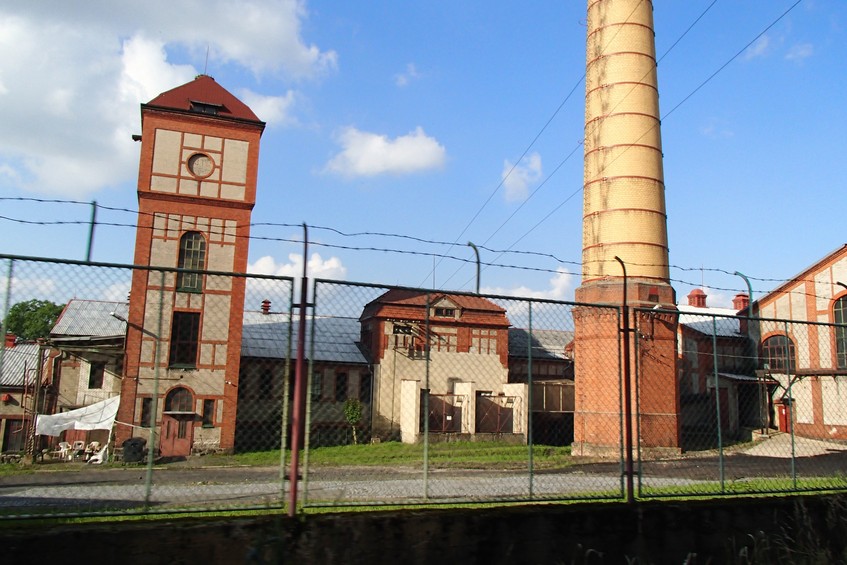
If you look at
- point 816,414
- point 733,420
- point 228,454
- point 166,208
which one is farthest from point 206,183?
point 816,414

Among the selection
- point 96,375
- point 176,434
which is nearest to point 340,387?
point 176,434

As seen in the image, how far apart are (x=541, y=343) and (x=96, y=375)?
76.6 feet

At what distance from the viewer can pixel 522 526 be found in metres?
4.77

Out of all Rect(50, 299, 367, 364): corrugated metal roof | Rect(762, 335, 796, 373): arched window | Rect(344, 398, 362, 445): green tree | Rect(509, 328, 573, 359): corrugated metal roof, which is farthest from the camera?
Rect(509, 328, 573, 359): corrugated metal roof

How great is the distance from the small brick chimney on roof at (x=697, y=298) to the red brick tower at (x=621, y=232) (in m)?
21.6

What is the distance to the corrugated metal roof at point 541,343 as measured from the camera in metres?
34.2

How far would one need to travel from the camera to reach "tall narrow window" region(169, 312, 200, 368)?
2366 centimetres

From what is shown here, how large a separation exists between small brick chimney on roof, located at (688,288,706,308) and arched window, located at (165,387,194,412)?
3173 cm

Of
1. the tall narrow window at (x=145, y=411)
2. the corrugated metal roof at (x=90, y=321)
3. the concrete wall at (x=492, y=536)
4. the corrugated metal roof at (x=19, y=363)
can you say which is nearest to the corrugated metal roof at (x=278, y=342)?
the tall narrow window at (x=145, y=411)

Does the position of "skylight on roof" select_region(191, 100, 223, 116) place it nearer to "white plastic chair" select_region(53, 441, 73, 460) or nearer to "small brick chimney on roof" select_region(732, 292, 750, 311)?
"white plastic chair" select_region(53, 441, 73, 460)

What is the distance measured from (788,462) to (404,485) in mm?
13263

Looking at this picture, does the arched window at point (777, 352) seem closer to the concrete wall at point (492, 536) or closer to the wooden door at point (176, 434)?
the wooden door at point (176, 434)

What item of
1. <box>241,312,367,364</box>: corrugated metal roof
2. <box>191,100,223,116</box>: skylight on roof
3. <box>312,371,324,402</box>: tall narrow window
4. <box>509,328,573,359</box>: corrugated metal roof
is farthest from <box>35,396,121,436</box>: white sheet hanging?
<box>509,328,573,359</box>: corrugated metal roof

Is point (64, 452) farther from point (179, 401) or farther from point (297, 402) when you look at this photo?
point (297, 402)
